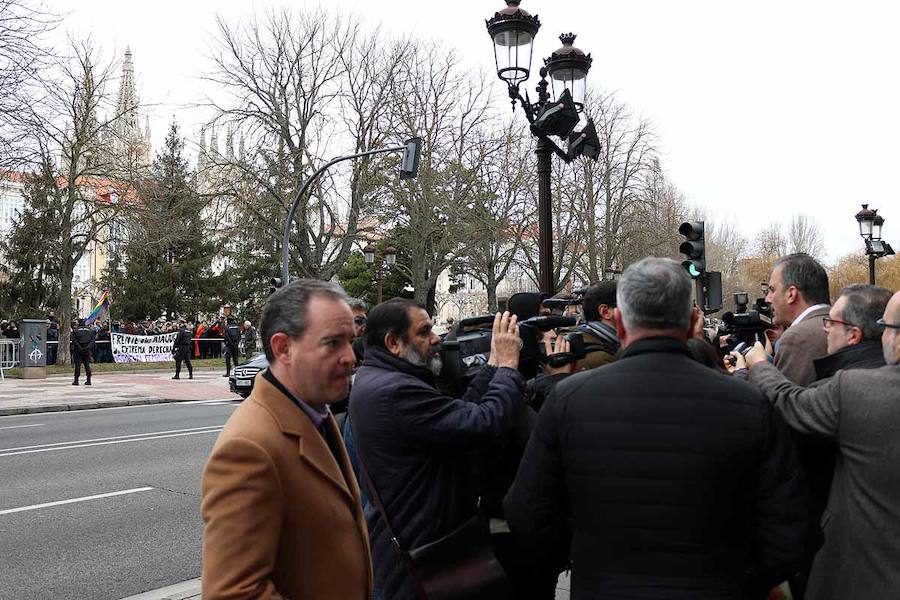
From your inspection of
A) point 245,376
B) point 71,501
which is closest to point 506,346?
point 71,501

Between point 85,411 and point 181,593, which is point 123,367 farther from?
point 181,593

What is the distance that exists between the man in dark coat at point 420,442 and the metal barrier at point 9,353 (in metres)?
26.4

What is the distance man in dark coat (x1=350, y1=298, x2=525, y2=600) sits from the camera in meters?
2.89

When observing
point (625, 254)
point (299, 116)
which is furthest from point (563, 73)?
point (625, 254)

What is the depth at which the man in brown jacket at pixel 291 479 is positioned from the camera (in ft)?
6.21

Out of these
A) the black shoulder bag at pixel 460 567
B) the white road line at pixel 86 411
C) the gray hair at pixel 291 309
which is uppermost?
the gray hair at pixel 291 309

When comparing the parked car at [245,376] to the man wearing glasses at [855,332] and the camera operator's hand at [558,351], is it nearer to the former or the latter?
the camera operator's hand at [558,351]

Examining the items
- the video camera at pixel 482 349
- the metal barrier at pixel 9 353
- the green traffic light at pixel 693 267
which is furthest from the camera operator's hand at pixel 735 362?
the metal barrier at pixel 9 353

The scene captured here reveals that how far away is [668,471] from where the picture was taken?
221 cm

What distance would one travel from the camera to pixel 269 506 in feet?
6.34

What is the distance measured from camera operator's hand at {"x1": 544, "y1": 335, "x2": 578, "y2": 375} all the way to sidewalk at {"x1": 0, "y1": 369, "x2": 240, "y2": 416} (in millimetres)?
16402

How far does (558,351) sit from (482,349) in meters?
0.41

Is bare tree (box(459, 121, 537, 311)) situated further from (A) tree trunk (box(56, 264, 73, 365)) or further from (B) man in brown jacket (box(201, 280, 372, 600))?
(B) man in brown jacket (box(201, 280, 372, 600))

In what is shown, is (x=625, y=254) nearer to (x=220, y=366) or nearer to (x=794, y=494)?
(x=220, y=366)
